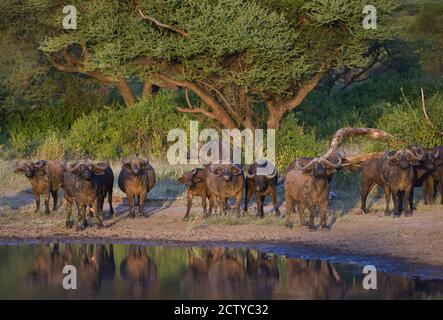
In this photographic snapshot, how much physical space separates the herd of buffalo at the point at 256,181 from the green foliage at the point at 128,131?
259 inches

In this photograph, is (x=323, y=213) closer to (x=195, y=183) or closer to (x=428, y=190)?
(x=195, y=183)

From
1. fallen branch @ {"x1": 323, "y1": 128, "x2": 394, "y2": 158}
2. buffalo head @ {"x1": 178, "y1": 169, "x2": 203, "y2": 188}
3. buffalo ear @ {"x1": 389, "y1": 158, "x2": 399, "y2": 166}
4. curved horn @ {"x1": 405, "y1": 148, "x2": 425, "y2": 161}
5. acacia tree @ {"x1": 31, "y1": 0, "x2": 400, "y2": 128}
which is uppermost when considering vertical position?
acacia tree @ {"x1": 31, "y1": 0, "x2": 400, "y2": 128}

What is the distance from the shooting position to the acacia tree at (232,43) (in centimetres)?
2166

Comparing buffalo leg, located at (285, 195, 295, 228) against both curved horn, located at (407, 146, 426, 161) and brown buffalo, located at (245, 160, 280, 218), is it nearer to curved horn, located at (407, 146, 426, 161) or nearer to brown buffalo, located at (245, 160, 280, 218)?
brown buffalo, located at (245, 160, 280, 218)

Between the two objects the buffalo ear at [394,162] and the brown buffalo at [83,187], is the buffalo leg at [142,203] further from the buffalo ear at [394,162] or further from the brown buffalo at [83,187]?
the buffalo ear at [394,162]

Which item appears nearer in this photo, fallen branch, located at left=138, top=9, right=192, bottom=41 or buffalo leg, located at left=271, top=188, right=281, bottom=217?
buffalo leg, located at left=271, top=188, right=281, bottom=217

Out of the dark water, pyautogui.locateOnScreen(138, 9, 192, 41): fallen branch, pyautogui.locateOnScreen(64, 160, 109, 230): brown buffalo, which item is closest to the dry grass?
pyautogui.locateOnScreen(64, 160, 109, 230): brown buffalo

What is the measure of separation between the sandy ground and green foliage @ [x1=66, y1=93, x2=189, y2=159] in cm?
685

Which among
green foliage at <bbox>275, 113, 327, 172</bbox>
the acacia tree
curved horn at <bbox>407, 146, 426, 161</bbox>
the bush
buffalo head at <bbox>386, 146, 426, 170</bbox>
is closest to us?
buffalo head at <bbox>386, 146, 426, 170</bbox>

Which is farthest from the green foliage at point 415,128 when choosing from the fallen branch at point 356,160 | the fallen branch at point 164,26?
the fallen branch at point 164,26

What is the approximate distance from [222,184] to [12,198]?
15.8 ft

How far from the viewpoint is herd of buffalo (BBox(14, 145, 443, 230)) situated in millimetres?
14719
